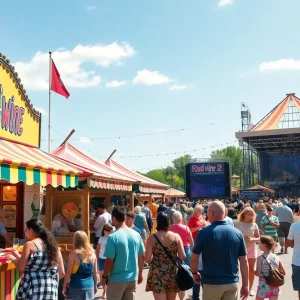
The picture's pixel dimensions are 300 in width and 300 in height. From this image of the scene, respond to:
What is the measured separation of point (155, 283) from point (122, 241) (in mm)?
749

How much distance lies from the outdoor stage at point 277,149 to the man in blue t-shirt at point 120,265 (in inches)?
1242

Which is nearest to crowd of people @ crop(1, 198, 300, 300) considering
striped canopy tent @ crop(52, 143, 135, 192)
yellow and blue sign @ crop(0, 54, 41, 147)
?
yellow and blue sign @ crop(0, 54, 41, 147)

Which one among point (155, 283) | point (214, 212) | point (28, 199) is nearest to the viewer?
point (214, 212)

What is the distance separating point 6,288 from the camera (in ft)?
18.8

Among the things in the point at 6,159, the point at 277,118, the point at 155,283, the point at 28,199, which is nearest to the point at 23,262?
the point at 155,283

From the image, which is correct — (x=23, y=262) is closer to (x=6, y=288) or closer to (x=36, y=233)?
(x=36, y=233)

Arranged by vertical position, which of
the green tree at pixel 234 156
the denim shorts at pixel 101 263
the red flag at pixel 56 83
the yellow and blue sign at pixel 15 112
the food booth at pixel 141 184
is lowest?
the denim shorts at pixel 101 263

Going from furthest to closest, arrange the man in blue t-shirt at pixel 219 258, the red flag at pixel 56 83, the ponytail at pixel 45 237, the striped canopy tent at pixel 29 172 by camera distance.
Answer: the red flag at pixel 56 83 < the striped canopy tent at pixel 29 172 < the ponytail at pixel 45 237 < the man in blue t-shirt at pixel 219 258

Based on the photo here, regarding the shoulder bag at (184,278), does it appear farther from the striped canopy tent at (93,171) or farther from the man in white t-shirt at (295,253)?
the striped canopy tent at (93,171)

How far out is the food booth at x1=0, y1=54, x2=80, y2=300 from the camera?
7.08 metres

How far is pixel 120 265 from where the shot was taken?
4.70 metres

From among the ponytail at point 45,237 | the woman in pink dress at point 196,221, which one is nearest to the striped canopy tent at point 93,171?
the woman in pink dress at point 196,221

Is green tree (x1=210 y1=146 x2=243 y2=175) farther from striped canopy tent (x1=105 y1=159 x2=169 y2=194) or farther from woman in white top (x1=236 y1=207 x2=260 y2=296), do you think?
woman in white top (x1=236 y1=207 x2=260 y2=296)

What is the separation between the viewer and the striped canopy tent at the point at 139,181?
47.8ft
